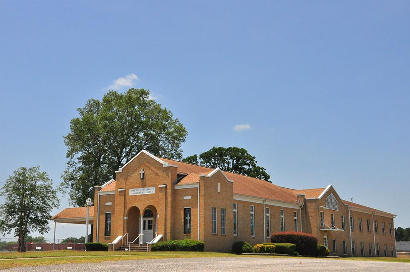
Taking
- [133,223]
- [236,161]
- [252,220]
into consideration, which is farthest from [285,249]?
[236,161]

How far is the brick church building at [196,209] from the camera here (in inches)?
1512

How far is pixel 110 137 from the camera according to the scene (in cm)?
5666

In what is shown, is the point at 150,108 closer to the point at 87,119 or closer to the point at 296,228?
the point at 87,119

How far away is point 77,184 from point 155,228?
1937 cm

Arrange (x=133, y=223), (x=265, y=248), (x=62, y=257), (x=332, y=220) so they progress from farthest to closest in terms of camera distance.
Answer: (x=332, y=220), (x=133, y=223), (x=265, y=248), (x=62, y=257)

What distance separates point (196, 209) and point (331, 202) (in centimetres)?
2135

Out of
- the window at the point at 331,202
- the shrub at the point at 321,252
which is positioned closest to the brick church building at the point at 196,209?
the window at the point at 331,202

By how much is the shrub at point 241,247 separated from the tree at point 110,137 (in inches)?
852

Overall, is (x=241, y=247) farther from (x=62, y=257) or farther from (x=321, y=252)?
(x=62, y=257)

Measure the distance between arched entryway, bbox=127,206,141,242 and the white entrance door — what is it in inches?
57.0

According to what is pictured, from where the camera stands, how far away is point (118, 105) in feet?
189

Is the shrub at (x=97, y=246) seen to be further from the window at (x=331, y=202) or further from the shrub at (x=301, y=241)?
the window at (x=331, y=202)

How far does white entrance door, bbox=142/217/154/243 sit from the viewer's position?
1598 inches

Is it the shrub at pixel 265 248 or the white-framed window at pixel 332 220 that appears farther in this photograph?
the white-framed window at pixel 332 220
